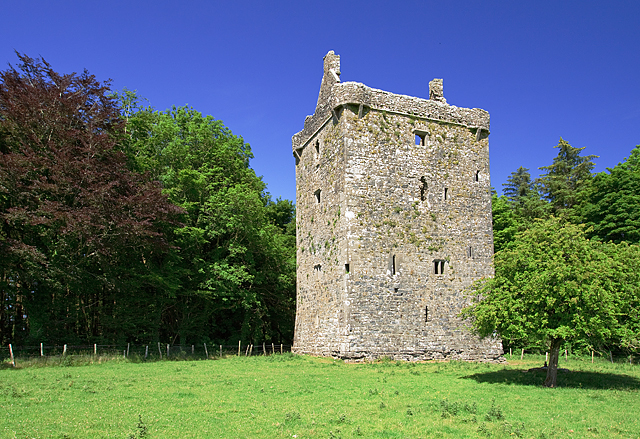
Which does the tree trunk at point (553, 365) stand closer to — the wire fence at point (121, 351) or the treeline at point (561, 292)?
the treeline at point (561, 292)

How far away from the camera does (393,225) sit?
70.9 feet

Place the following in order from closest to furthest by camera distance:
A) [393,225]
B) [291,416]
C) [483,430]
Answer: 1. [483,430]
2. [291,416]
3. [393,225]

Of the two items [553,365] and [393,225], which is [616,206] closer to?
[393,225]

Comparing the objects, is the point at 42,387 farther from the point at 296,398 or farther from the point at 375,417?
the point at 375,417

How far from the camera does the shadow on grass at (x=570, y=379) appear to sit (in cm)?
1481

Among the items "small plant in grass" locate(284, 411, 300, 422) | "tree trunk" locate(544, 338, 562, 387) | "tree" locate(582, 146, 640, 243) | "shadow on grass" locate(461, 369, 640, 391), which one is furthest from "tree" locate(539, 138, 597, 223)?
"small plant in grass" locate(284, 411, 300, 422)

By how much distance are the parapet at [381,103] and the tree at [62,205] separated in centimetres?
924

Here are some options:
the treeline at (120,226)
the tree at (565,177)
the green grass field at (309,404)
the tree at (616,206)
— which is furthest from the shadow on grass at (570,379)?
the tree at (565,177)

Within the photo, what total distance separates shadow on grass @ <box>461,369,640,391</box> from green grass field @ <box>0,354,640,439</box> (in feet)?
0.16

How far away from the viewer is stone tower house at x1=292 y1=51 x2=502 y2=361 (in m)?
20.6

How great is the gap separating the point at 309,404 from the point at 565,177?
39.5 meters

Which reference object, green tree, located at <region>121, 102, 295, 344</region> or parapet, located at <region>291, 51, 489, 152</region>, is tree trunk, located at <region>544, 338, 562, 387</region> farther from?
green tree, located at <region>121, 102, 295, 344</region>

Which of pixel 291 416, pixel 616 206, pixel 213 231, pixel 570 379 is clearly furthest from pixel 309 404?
pixel 616 206

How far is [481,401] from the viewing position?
1162cm
